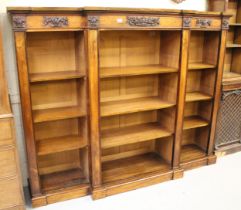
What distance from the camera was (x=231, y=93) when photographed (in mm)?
3045

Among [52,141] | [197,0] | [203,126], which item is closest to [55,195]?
[52,141]

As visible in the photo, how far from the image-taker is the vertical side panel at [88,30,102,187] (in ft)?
7.02

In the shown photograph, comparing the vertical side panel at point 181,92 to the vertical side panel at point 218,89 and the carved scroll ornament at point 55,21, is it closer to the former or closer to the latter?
the vertical side panel at point 218,89

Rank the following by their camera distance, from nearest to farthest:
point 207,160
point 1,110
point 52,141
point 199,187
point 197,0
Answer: point 1,110 → point 52,141 → point 199,187 → point 197,0 → point 207,160

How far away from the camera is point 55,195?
8.00 ft

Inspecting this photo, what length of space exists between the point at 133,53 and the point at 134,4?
0.49 metres

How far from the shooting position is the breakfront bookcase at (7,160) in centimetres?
196

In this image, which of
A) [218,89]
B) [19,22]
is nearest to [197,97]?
[218,89]

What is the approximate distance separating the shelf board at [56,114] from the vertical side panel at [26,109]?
0.10 metres

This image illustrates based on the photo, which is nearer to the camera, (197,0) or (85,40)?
(85,40)

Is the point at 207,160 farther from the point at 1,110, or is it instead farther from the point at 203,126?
the point at 1,110

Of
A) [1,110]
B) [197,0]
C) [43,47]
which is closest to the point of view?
[1,110]

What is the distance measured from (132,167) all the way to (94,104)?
98 centimetres

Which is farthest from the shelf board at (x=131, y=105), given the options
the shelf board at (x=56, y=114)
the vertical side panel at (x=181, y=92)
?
the shelf board at (x=56, y=114)
